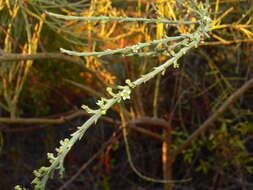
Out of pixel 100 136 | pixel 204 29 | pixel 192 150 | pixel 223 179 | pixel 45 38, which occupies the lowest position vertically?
pixel 223 179

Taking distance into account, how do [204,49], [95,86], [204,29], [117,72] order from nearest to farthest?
1. [204,29]
2. [204,49]
3. [117,72]
4. [95,86]

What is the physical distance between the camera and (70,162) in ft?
13.6

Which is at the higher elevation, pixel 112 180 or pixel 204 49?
pixel 204 49

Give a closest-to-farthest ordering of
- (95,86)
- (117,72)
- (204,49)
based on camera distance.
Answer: (204,49), (117,72), (95,86)

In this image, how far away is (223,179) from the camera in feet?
12.1

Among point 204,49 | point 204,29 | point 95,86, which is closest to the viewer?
point 204,29

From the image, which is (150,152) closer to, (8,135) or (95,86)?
(95,86)

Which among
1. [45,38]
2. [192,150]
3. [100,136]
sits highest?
[45,38]

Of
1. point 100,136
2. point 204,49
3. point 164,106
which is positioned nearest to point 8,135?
point 100,136

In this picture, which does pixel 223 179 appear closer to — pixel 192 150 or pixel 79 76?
pixel 192 150

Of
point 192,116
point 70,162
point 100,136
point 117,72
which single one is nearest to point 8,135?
point 70,162

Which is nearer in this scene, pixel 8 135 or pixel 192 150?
pixel 192 150

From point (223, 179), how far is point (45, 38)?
1972mm

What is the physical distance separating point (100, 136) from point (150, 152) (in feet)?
1.65
